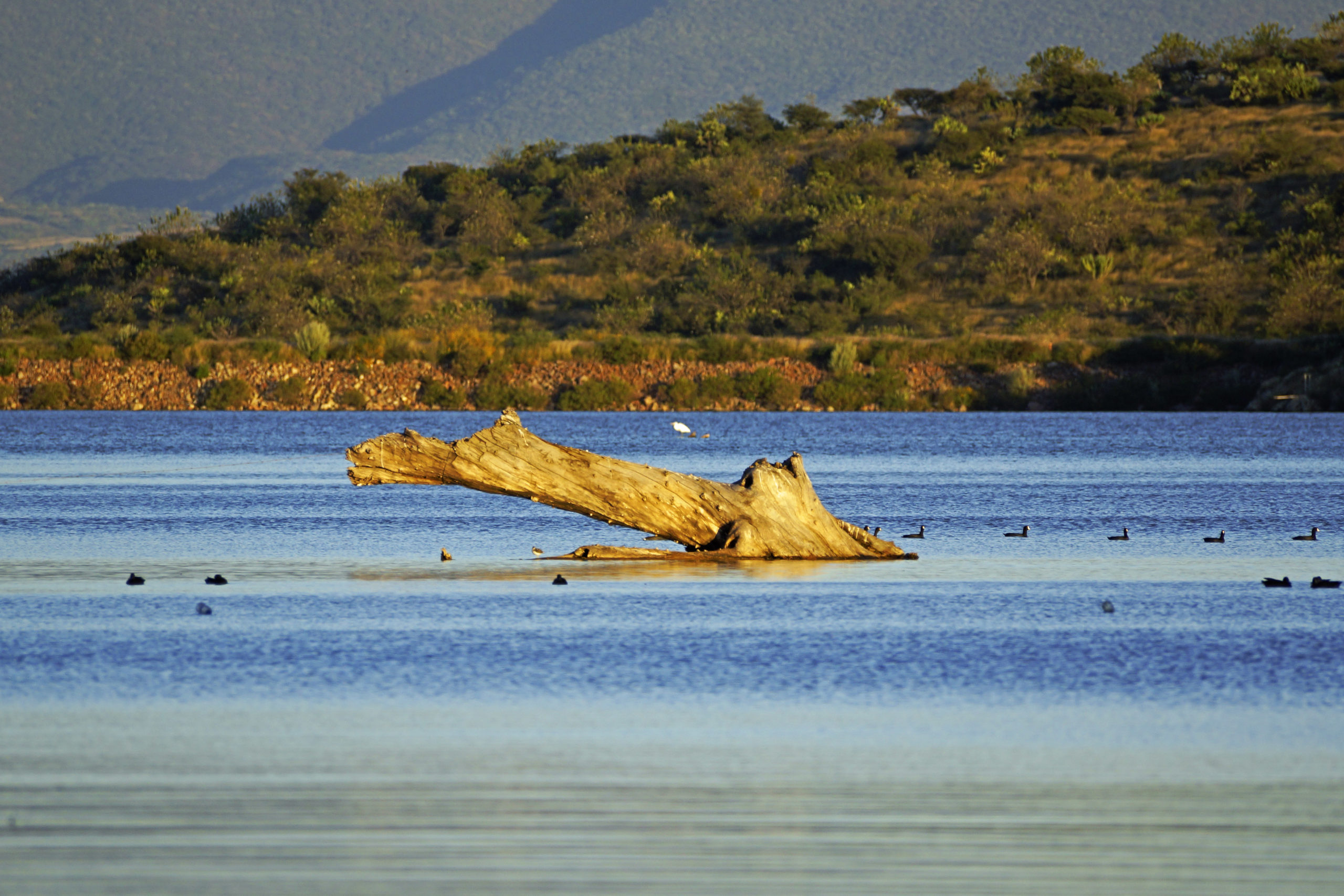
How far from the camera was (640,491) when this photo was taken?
20219mm

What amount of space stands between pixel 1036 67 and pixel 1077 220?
32215 mm

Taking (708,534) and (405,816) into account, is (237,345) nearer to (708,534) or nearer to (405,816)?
(708,534)

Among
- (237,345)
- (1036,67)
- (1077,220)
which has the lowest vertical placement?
(237,345)

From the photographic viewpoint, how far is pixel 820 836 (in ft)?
29.8

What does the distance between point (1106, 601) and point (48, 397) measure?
58.2 metres

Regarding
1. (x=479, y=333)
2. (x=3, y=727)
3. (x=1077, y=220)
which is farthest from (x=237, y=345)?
(x=3, y=727)

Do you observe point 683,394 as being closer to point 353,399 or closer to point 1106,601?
point 353,399

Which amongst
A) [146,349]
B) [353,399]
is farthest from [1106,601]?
[146,349]

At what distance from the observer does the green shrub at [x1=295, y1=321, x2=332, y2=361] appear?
70.5 m

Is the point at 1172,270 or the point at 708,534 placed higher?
the point at 1172,270

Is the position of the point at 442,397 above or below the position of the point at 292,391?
below

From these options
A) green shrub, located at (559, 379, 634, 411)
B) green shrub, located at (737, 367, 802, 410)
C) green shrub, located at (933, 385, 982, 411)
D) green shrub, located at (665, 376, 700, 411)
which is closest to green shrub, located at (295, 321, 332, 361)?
green shrub, located at (559, 379, 634, 411)

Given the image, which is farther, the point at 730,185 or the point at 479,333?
the point at 730,185

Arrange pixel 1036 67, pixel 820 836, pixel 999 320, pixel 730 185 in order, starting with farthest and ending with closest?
A: pixel 1036 67 < pixel 730 185 < pixel 999 320 < pixel 820 836
